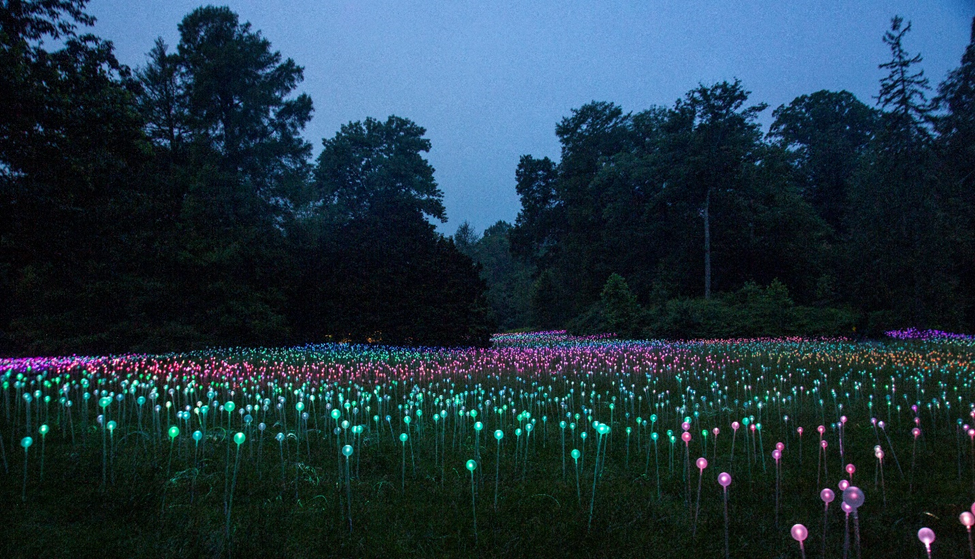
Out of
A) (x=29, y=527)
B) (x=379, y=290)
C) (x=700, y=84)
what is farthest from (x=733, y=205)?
(x=29, y=527)

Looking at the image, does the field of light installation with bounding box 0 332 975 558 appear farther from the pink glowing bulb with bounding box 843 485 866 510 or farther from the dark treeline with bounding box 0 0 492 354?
the dark treeline with bounding box 0 0 492 354

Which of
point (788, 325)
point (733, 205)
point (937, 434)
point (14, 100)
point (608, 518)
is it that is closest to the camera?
point (608, 518)

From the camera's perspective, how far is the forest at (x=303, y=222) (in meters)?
11.9

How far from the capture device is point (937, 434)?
5953 millimetres

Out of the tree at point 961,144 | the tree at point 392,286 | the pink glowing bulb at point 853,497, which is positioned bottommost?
the pink glowing bulb at point 853,497

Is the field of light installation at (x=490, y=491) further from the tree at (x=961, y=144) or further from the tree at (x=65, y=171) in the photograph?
the tree at (x=961, y=144)

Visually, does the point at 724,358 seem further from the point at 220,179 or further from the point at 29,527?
the point at 220,179

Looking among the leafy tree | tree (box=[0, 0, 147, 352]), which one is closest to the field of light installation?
tree (box=[0, 0, 147, 352])

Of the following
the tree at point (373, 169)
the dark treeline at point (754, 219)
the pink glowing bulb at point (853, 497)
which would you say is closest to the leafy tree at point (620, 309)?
the dark treeline at point (754, 219)

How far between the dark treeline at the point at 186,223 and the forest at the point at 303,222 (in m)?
0.07

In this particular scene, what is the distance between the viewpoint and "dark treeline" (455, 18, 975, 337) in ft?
74.2

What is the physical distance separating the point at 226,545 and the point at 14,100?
10.7 m

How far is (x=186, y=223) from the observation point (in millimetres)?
17812

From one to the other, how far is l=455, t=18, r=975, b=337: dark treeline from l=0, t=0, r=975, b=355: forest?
139 millimetres
